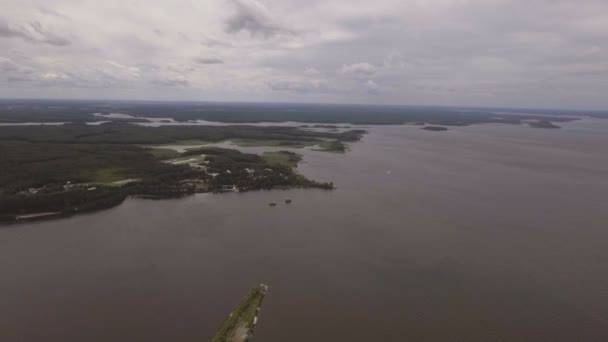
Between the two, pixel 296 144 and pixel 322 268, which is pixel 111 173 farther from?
pixel 296 144

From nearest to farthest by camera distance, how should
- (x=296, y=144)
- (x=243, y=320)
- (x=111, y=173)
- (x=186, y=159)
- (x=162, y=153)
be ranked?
1. (x=243, y=320)
2. (x=111, y=173)
3. (x=186, y=159)
4. (x=162, y=153)
5. (x=296, y=144)

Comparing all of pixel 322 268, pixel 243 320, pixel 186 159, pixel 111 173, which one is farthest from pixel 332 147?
pixel 243 320

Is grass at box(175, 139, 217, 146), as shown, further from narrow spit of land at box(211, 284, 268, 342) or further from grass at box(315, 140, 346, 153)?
narrow spit of land at box(211, 284, 268, 342)

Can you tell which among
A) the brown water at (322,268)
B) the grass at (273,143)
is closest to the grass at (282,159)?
the grass at (273,143)

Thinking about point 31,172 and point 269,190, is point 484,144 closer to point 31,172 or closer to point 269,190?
point 269,190

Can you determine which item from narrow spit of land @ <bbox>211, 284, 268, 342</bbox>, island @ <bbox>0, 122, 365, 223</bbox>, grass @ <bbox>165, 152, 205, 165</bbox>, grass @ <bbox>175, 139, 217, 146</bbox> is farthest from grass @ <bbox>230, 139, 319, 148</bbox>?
narrow spit of land @ <bbox>211, 284, 268, 342</bbox>

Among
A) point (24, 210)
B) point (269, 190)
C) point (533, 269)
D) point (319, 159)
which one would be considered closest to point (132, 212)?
point (24, 210)

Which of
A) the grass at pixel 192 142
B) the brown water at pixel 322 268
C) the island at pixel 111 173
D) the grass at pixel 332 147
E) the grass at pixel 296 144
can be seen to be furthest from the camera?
the grass at pixel 192 142

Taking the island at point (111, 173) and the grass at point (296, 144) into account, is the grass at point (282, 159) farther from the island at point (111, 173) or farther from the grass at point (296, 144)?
the grass at point (296, 144)
